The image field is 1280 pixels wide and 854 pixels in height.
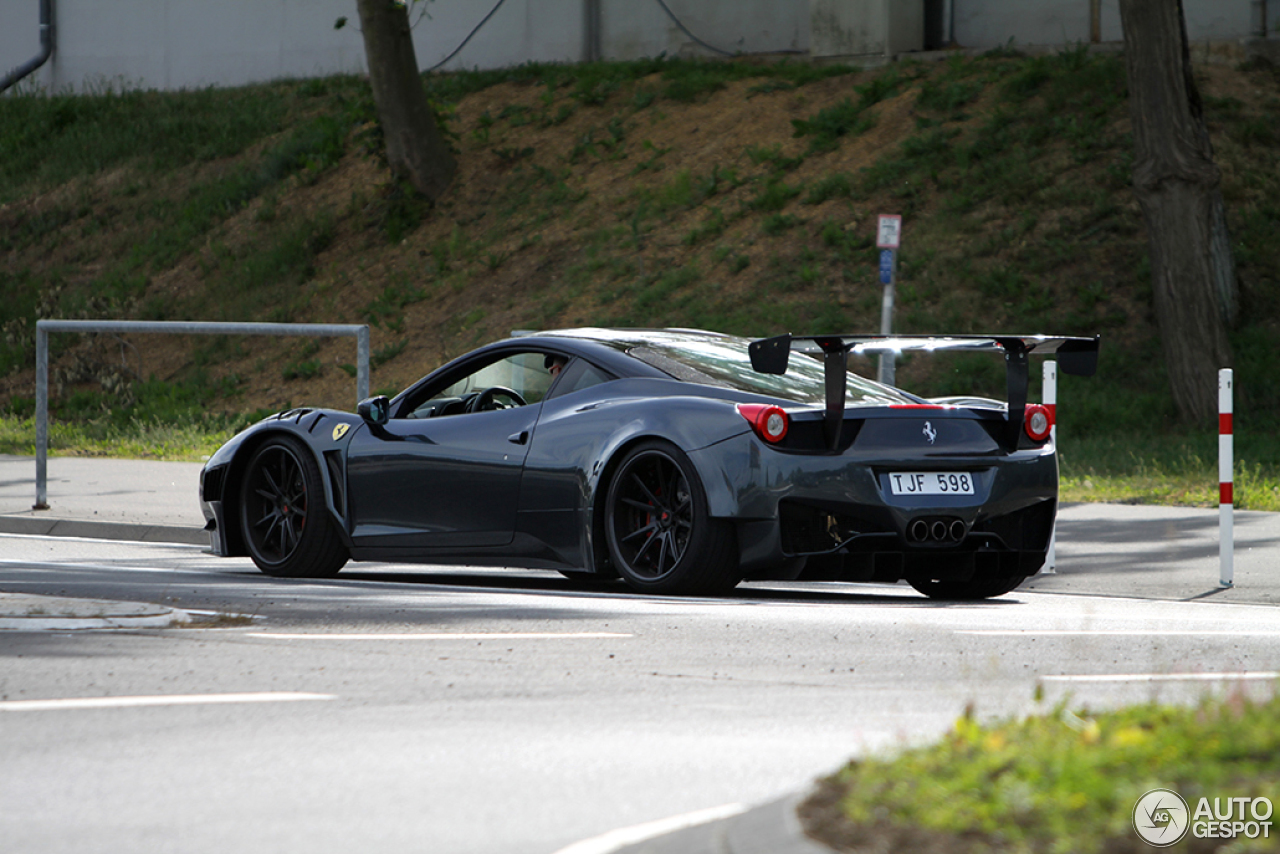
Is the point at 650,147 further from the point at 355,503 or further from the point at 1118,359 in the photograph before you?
the point at 355,503

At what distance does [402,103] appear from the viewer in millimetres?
27453

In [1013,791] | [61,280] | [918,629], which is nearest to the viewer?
[1013,791]

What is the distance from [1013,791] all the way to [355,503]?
7132mm

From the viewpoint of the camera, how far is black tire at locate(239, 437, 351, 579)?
33.0ft

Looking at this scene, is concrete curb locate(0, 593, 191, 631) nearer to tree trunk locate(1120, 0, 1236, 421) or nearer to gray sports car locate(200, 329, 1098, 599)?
gray sports car locate(200, 329, 1098, 599)

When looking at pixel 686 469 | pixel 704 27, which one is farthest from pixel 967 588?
pixel 704 27

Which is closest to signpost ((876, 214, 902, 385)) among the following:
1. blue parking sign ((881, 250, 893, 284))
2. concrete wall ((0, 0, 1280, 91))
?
blue parking sign ((881, 250, 893, 284))

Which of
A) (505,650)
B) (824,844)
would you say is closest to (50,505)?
(505,650)

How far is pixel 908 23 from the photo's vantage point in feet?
90.9

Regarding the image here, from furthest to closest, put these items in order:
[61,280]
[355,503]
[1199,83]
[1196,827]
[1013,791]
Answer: [61,280] → [1199,83] → [355,503] → [1013,791] → [1196,827]

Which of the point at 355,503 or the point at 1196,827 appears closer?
the point at 1196,827

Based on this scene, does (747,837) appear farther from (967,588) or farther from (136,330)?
(136,330)

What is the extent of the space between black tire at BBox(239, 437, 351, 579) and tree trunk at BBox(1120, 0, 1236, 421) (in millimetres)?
11757

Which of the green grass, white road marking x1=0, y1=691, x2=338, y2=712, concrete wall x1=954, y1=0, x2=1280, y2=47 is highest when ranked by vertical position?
concrete wall x1=954, y1=0, x2=1280, y2=47
